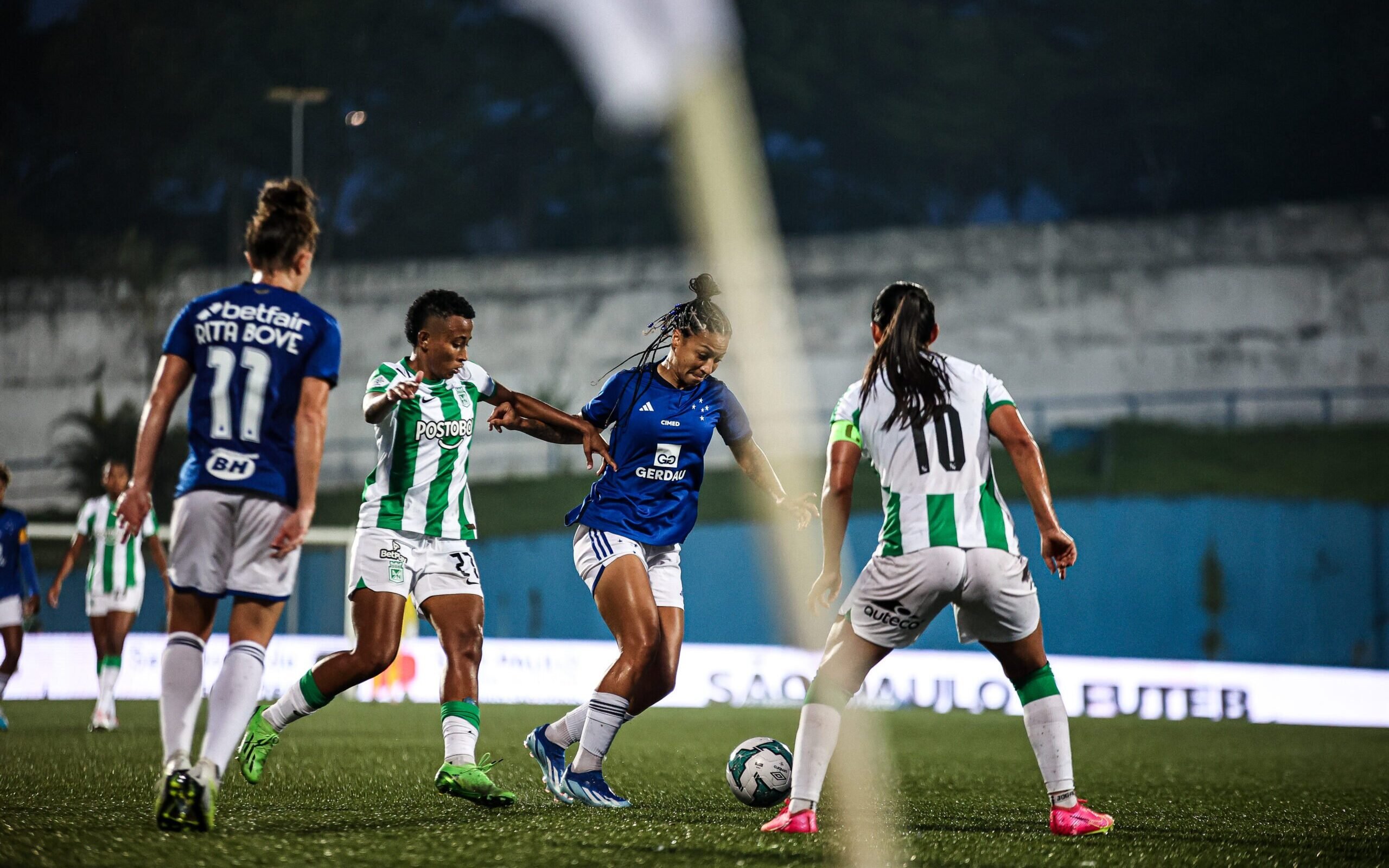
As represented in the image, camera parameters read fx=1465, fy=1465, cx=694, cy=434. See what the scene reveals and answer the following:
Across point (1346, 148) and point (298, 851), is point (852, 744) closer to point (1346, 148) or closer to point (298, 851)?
point (298, 851)

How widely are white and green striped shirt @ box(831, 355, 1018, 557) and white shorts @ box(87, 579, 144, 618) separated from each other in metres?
8.65

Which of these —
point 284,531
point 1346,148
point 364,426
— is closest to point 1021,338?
point 1346,148

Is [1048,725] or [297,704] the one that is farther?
[297,704]

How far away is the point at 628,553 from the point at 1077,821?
197 cm

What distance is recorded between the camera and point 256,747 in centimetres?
567

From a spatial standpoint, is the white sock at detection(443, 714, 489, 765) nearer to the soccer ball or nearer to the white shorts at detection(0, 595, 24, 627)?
the soccer ball

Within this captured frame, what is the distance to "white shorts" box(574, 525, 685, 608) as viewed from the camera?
583 centimetres

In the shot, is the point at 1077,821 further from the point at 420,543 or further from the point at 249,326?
the point at 249,326

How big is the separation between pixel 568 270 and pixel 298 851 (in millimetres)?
23973

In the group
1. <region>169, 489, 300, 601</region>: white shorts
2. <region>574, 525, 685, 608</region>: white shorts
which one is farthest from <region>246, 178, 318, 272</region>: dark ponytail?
<region>574, 525, 685, 608</region>: white shorts

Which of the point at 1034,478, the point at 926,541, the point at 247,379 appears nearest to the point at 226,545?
the point at 247,379

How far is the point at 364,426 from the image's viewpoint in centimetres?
2652

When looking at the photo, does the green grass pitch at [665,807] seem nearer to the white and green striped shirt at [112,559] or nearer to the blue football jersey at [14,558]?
the blue football jersey at [14,558]

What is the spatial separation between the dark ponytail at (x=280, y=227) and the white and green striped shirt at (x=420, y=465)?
1071mm
